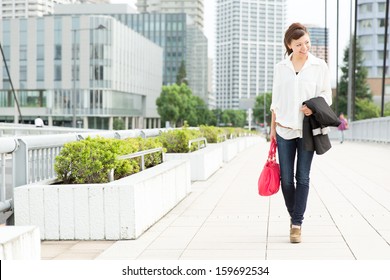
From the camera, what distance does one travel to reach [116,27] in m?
94.4

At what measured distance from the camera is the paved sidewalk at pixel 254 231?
611 cm

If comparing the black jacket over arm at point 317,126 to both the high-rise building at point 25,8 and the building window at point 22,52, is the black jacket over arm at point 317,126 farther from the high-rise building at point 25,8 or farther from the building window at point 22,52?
the building window at point 22,52

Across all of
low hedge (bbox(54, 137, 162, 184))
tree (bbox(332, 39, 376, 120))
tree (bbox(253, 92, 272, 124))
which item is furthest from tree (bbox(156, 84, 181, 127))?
low hedge (bbox(54, 137, 162, 184))

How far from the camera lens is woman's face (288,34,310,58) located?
650 cm

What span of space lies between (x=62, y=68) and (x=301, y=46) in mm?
88299

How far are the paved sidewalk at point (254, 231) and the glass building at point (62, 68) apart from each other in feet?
268

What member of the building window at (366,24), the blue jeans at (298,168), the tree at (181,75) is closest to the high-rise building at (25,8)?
the blue jeans at (298,168)

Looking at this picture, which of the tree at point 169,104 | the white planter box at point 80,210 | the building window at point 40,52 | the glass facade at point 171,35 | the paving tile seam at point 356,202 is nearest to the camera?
the white planter box at point 80,210

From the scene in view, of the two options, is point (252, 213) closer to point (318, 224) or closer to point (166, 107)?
point (318, 224)

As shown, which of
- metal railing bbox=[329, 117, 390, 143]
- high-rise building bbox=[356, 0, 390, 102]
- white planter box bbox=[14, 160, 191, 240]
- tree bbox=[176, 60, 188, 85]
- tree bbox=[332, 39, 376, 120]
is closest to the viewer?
white planter box bbox=[14, 160, 191, 240]

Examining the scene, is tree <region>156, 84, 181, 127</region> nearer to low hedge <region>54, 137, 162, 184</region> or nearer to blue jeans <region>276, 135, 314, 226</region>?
low hedge <region>54, 137, 162, 184</region>

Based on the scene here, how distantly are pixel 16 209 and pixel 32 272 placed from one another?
2.93 metres

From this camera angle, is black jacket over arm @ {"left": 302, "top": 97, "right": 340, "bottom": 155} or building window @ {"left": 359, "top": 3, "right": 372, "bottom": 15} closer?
black jacket over arm @ {"left": 302, "top": 97, "right": 340, "bottom": 155}

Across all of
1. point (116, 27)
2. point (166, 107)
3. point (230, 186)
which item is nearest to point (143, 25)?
point (166, 107)
